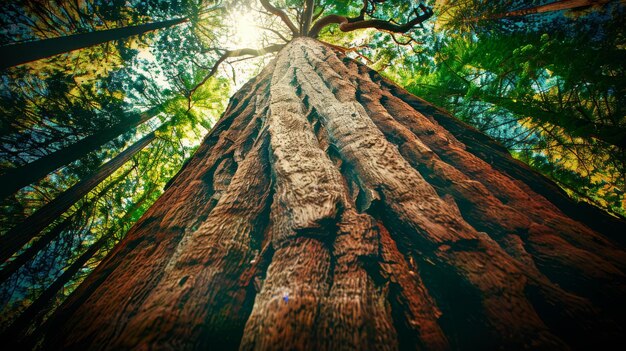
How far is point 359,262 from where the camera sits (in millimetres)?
794

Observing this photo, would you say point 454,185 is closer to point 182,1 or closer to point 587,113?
point 587,113

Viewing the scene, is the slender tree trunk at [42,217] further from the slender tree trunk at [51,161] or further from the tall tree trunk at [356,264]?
the tall tree trunk at [356,264]

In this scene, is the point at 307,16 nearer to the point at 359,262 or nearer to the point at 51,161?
the point at 51,161

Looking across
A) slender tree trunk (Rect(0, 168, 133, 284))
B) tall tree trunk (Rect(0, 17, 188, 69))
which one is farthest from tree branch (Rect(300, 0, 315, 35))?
slender tree trunk (Rect(0, 168, 133, 284))

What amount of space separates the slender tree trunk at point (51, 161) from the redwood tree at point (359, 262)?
3.48 metres

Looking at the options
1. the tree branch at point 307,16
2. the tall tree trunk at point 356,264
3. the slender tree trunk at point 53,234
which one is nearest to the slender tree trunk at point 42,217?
the slender tree trunk at point 53,234

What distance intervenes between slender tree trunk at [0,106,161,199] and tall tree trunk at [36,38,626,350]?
139 inches

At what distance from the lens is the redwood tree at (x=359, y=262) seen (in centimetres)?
64

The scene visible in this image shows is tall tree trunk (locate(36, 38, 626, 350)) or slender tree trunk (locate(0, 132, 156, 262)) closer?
tall tree trunk (locate(36, 38, 626, 350))

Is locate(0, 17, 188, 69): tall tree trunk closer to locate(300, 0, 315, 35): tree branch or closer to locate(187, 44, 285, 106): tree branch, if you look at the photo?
locate(187, 44, 285, 106): tree branch

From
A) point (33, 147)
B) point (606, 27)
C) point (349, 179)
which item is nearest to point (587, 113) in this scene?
point (606, 27)

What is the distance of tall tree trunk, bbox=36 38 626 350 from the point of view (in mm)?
636

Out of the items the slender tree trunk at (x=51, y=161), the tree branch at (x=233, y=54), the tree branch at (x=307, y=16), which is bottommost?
the slender tree trunk at (x=51, y=161)

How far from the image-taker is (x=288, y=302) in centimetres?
67
